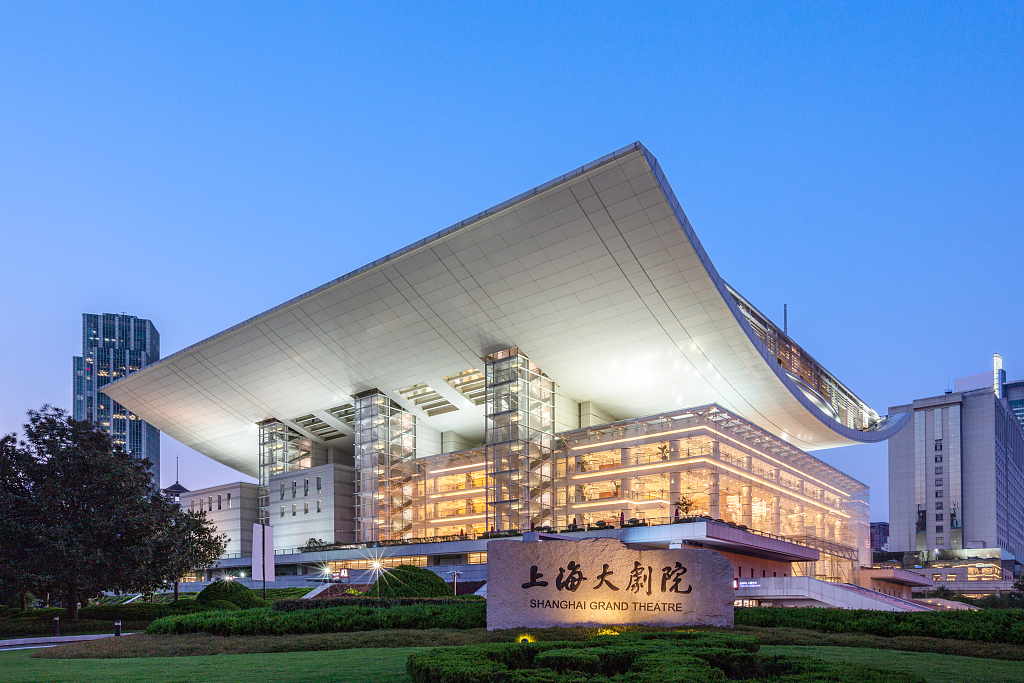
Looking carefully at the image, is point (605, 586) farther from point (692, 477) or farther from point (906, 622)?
point (692, 477)

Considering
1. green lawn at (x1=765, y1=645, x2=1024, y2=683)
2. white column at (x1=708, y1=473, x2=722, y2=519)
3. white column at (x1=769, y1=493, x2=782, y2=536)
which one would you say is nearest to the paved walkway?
green lawn at (x1=765, y1=645, x2=1024, y2=683)

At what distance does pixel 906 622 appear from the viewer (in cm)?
1831

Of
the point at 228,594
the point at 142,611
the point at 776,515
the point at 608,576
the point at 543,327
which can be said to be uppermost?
the point at 543,327

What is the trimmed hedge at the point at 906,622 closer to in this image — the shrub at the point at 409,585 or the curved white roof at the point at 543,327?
the shrub at the point at 409,585

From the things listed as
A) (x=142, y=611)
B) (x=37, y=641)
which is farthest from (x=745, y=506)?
(x=37, y=641)

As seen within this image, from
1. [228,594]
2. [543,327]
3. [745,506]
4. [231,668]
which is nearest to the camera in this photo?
[231,668]

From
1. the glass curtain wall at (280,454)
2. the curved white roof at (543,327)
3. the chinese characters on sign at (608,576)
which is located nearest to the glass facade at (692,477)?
the curved white roof at (543,327)

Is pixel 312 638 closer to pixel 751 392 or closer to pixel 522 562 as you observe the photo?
pixel 522 562

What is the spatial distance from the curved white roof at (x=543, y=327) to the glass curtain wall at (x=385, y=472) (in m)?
1.90

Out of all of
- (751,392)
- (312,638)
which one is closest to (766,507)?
(751,392)

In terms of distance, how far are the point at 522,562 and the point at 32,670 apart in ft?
33.4

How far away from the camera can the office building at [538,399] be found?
47.8 m

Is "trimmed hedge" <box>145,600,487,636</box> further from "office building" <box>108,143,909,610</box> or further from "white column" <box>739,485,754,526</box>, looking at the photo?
"white column" <box>739,485,754,526</box>

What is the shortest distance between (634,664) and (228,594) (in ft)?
100.0
